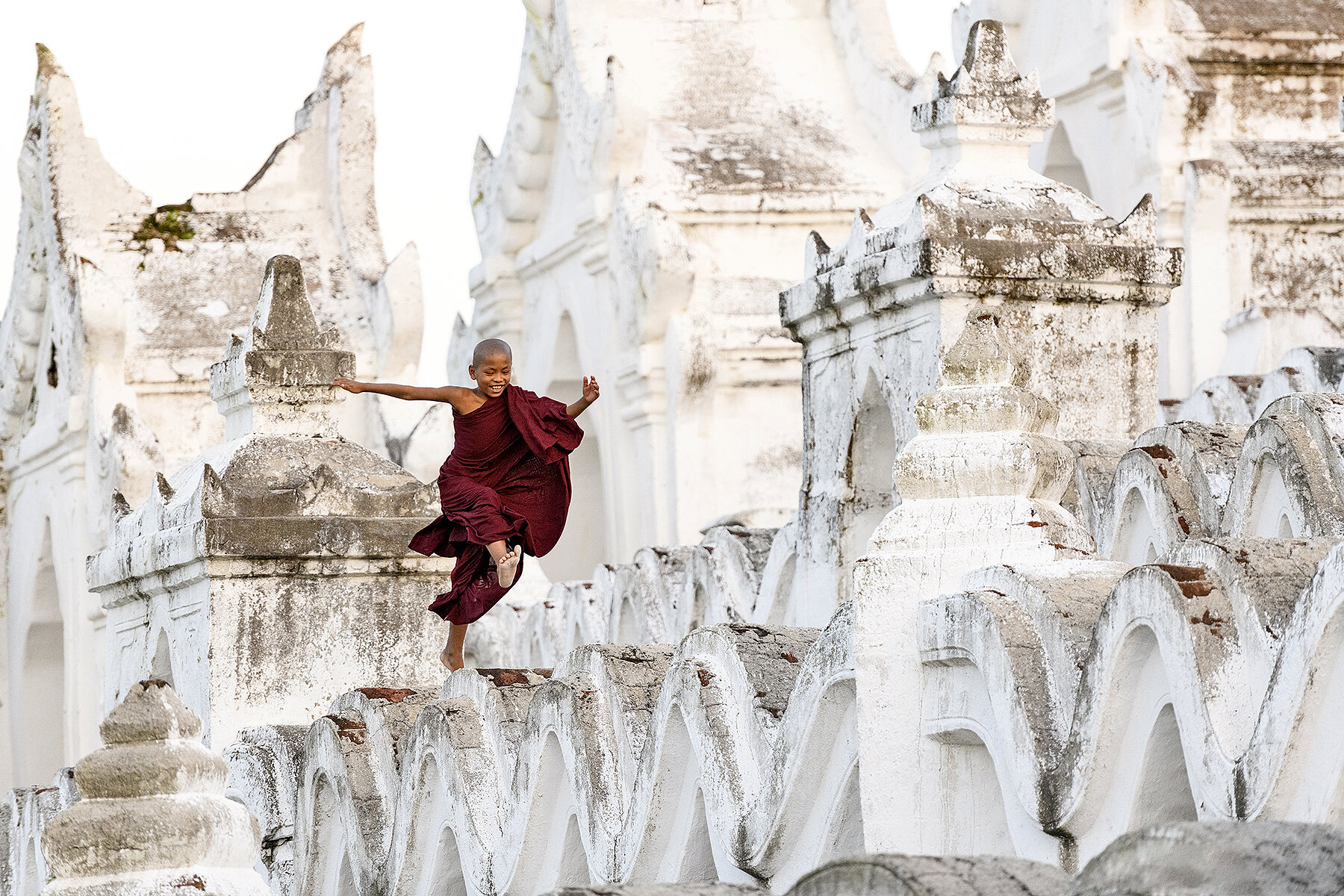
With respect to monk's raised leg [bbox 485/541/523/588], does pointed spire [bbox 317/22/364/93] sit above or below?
above

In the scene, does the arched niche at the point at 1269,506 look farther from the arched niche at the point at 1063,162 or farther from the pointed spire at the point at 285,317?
the arched niche at the point at 1063,162

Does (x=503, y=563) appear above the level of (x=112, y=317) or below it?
below

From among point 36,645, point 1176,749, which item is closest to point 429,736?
point 1176,749

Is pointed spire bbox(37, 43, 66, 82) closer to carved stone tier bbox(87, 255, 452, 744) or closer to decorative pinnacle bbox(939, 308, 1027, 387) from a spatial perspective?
carved stone tier bbox(87, 255, 452, 744)

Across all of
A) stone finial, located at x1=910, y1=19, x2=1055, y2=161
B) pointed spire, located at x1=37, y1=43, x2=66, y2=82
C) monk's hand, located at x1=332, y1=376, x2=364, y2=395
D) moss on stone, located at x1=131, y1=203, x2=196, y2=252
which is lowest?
monk's hand, located at x1=332, y1=376, x2=364, y2=395

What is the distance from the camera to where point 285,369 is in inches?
292

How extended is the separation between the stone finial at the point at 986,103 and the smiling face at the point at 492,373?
156 centimetres

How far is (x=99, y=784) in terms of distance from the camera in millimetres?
4160

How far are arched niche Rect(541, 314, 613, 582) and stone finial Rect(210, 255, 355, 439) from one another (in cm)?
714

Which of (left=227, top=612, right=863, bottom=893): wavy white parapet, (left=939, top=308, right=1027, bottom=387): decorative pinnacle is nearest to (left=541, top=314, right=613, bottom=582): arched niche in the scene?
(left=227, top=612, right=863, bottom=893): wavy white parapet

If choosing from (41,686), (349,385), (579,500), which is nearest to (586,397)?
(349,385)

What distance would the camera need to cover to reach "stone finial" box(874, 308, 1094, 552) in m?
3.92

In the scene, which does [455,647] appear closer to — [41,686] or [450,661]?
[450,661]

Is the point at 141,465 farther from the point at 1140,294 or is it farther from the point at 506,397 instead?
the point at 1140,294
